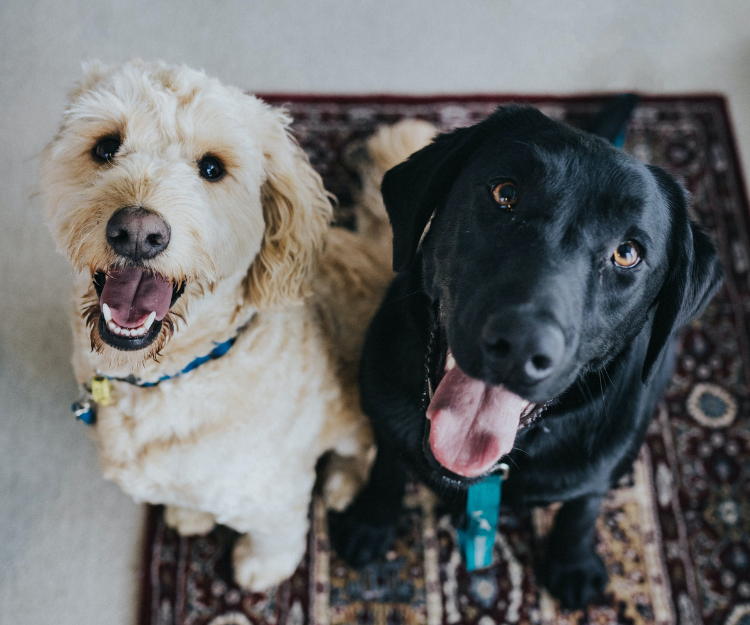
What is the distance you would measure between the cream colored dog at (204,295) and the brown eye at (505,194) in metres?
0.40

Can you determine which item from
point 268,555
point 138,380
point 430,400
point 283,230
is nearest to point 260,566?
point 268,555

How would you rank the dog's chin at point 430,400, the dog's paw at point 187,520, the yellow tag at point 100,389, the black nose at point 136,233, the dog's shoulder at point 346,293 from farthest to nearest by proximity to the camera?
the dog's paw at point 187,520 < the dog's shoulder at point 346,293 < the yellow tag at point 100,389 < the dog's chin at point 430,400 < the black nose at point 136,233

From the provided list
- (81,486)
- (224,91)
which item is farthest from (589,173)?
(81,486)

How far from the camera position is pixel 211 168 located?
1103 mm

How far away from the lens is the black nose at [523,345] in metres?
0.82

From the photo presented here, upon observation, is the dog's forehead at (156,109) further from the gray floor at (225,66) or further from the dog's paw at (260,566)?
the dog's paw at (260,566)

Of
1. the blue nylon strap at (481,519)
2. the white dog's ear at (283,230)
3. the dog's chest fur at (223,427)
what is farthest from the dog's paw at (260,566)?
the white dog's ear at (283,230)

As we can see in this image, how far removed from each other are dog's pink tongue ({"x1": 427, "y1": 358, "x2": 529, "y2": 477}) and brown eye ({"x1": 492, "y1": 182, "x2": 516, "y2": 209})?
29cm

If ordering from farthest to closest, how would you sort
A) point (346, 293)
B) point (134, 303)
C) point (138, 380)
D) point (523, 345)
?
point (346, 293)
point (138, 380)
point (134, 303)
point (523, 345)

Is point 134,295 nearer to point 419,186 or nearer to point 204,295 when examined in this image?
point 204,295

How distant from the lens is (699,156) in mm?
2094

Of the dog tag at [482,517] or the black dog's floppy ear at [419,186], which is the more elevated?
the black dog's floppy ear at [419,186]

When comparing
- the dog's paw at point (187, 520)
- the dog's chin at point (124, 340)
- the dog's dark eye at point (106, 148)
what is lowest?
the dog's paw at point (187, 520)

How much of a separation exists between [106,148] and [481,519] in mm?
1047
